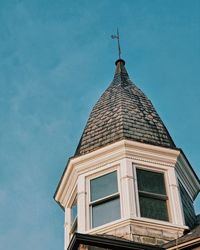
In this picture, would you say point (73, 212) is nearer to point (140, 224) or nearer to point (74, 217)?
point (74, 217)

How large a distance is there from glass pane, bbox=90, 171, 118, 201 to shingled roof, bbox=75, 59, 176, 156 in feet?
3.40

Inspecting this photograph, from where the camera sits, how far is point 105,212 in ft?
49.1

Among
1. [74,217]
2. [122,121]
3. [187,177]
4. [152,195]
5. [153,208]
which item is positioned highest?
[122,121]

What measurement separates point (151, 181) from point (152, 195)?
20.0 inches

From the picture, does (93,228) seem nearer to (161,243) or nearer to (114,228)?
(114,228)

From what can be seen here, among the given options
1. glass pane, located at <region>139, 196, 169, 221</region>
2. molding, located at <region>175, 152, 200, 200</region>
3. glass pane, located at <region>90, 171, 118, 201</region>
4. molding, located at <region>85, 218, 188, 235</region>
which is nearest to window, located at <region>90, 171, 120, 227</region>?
glass pane, located at <region>90, 171, 118, 201</region>

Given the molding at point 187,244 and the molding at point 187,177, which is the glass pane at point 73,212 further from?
the molding at point 187,244

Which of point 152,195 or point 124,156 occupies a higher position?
point 124,156

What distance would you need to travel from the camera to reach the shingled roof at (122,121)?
1656 cm

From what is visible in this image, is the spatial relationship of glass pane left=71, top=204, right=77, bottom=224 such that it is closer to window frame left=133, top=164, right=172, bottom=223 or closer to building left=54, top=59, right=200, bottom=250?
building left=54, top=59, right=200, bottom=250

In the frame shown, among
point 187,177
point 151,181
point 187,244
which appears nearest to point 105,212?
point 151,181

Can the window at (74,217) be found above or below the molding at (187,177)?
below

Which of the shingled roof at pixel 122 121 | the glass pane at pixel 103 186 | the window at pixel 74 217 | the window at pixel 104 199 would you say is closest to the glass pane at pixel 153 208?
the window at pixel 104 199

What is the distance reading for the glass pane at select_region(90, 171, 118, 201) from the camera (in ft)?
50.3
